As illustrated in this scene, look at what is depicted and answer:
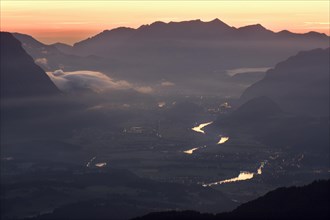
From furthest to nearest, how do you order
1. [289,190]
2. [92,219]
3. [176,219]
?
[92,219], [289,190], [176,219]

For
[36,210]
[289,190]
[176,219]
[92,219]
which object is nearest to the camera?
[176,219]

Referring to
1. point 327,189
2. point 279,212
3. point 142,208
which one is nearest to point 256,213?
point 279,212

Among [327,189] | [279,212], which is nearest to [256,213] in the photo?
[279,212]

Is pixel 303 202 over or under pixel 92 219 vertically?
over

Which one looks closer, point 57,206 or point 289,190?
point 289,190

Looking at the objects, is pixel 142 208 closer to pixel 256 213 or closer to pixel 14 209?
pixel 14 209

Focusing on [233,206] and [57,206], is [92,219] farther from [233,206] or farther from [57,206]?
[233,206]
